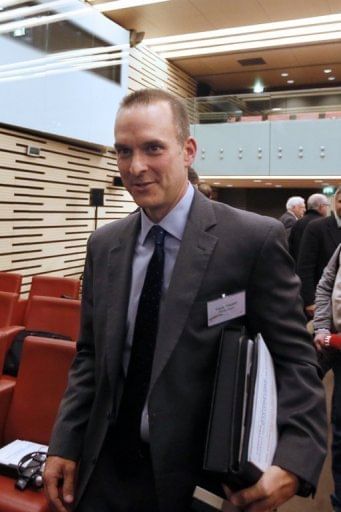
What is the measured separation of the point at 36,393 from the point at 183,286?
1.26 m

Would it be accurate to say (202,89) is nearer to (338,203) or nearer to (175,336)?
(338,203)

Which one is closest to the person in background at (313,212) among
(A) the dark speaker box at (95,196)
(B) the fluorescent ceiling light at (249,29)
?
(A) the dark speaker box at (95,196)

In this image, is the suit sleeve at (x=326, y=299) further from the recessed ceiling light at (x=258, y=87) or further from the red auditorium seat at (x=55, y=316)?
the recessed ceiling light at (x=258, y=87)

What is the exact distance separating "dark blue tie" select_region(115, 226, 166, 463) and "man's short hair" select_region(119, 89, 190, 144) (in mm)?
341

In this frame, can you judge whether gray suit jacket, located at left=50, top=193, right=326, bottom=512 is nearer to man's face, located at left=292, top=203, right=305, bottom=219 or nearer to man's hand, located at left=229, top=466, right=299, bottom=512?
man's hand, located at left=229, top=466, right=299, bottom=512

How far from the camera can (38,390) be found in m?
2.01

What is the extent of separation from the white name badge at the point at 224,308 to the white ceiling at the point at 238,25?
8.03m

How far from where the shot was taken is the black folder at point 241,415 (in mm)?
789

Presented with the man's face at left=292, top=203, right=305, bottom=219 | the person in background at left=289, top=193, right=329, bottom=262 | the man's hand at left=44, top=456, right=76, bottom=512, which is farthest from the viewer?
the man's face at left=292, top=203, right=305, bottom=219

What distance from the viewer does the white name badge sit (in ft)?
3.33

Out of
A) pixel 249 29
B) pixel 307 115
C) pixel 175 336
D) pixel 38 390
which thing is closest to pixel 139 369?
pixel 175 336

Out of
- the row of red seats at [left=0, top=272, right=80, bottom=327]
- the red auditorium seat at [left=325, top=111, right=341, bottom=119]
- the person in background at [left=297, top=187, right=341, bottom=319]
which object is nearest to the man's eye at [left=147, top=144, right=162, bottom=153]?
the person in background at [left=297, top=187, right=341, bottom=319]

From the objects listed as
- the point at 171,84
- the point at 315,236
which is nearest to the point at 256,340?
the point at 315,236

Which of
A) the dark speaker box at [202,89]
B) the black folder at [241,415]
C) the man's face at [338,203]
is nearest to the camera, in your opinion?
the black folder at [241,415]
